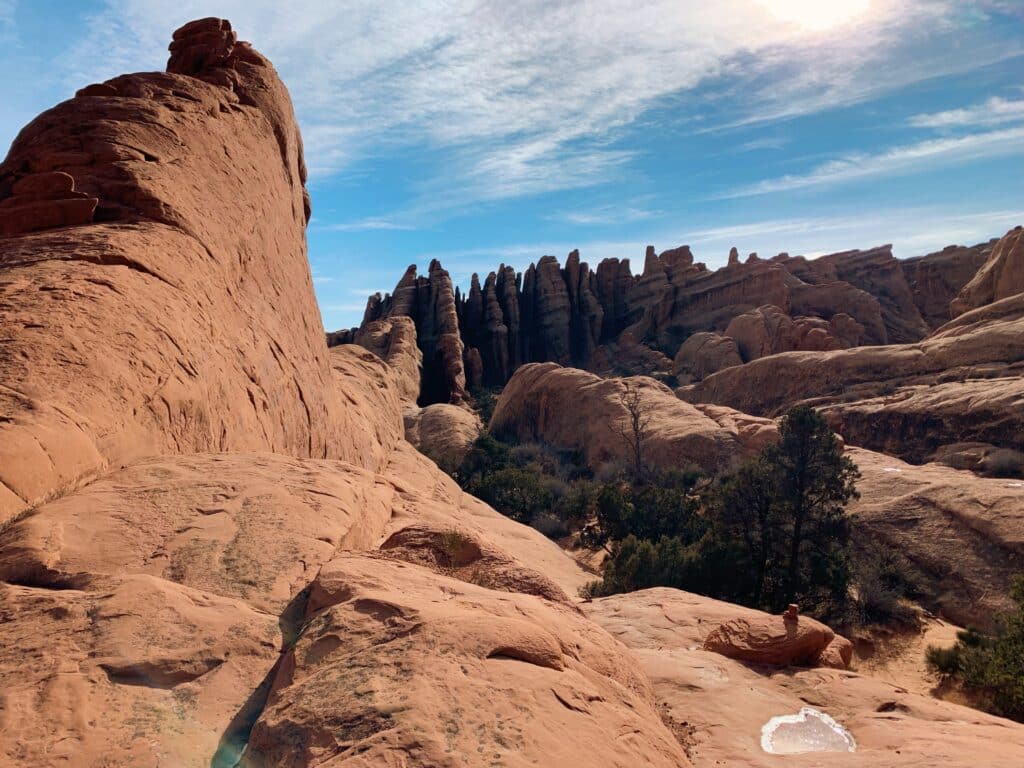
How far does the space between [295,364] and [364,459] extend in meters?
5.00

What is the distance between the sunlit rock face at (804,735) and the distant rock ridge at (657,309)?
43505 mm

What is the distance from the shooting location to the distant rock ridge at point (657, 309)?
53.7 meters

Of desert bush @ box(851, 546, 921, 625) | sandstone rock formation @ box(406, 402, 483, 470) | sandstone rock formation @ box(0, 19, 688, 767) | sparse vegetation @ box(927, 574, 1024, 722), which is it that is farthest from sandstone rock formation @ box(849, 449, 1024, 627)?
sandstone rock formation @ box(406, 402, 483, 470)

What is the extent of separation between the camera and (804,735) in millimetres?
6895

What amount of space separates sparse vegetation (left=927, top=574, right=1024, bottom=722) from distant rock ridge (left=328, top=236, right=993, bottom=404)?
36.7 meters

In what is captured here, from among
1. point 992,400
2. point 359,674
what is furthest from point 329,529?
point 992,400

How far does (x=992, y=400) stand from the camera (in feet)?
76.7

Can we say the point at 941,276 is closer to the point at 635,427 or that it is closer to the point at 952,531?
the point at 635,427

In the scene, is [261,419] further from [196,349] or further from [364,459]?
[364,459]

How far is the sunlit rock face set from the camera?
21.4 ft

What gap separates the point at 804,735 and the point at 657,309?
62.8 metres

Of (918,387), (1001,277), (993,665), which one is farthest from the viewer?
(1001,277)

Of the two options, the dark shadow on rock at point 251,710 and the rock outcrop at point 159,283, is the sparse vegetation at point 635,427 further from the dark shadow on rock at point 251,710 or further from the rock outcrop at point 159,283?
the dark shadow on rock at point 251,710

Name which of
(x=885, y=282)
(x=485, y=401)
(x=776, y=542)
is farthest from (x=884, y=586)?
(x=885, y=282)
